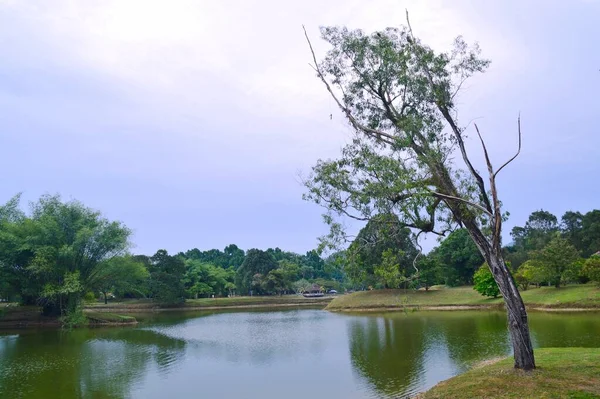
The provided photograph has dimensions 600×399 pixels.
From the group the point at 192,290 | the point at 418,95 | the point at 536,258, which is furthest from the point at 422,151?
the point at 192,290

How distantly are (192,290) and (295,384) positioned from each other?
2669 inches

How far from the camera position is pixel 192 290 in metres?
82.9

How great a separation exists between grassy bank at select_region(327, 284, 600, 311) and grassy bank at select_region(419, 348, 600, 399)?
21335 mm

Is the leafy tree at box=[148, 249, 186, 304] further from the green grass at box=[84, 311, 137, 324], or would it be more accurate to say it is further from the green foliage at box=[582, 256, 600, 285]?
the green foliage at box=[582, 256, 600, 285]

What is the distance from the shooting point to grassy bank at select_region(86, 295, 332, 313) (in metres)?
73.5

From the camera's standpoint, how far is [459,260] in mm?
71000

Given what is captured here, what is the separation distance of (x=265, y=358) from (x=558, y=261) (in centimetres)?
3628

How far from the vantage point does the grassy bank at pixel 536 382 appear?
1089cm

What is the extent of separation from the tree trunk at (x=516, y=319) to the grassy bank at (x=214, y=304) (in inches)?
2542

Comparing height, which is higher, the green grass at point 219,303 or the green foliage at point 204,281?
the green foliage at point 204,281

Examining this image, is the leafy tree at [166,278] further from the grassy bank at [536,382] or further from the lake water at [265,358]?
the grassy bank at [536,382]

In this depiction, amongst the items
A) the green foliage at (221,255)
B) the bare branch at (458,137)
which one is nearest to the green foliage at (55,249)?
the bare branch at (458,137)

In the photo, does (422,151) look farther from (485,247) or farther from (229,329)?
(229,329)

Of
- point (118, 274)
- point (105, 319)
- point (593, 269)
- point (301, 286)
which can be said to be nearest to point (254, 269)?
point (301, 286)
